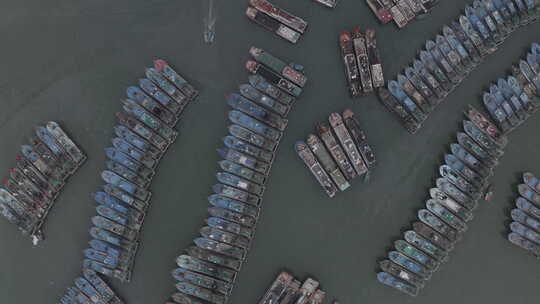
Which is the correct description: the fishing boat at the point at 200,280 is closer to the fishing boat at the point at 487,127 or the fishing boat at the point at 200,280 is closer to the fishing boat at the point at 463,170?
the fishing boat at the point at 463,170

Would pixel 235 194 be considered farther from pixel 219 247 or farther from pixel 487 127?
pixel 487 127

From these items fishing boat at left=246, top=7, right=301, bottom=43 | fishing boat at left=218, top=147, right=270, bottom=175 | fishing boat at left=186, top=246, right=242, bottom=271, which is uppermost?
fishing boat at left=246, top=7, right=301, bottom=43

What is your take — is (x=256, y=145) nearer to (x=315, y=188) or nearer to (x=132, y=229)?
(x=315, y=188)

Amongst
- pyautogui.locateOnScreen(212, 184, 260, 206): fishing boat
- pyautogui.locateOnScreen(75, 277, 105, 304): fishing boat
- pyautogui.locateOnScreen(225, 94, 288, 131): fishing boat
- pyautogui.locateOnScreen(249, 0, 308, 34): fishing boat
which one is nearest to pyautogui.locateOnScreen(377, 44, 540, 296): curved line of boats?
pyautogui.locateOnScreen(212, 184, 260, 206): fishing boat

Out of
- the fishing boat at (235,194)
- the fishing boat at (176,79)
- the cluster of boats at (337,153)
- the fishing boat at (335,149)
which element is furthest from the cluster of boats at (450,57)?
the fishing boat at (176,79)

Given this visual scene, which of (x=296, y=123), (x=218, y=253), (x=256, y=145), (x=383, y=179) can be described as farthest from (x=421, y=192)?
(x=218, y=253)

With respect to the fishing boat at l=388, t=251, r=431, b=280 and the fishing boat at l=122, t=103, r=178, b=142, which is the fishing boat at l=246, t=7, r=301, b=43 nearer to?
the fishing boat at l=122, t=103, r=178, b=142
